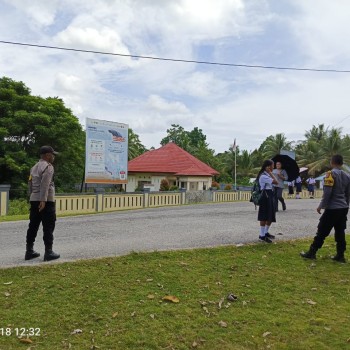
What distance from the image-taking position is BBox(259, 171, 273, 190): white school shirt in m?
6.63

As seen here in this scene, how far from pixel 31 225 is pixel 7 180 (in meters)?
23.6

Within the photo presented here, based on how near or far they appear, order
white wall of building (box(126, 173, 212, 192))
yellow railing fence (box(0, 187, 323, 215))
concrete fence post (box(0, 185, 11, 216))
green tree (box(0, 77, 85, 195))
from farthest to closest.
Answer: white wall of building (box(126, 173, 212, 192))
green tree (box(0, 77, 85, 195))
yellow railing fence (box(0, 187, 323, 215))
concrete fence post (box(0, 185, 11, 216))

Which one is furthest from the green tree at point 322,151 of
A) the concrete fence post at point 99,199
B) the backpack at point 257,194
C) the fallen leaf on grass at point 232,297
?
the fallen leaf on grass at point 232,297

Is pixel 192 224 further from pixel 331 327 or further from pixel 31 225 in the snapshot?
pixel 331 327

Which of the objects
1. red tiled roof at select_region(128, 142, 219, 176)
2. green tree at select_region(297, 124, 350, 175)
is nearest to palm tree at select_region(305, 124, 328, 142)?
green tree at select_region(297, 124, 350, 175)

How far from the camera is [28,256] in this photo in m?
5.68

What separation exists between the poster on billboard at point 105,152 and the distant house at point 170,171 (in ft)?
50.5

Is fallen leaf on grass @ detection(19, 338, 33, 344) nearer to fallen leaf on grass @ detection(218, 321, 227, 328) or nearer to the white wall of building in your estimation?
fallen leaf on grass @ detection(218, 321, 227, 328)

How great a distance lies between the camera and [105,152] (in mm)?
18219

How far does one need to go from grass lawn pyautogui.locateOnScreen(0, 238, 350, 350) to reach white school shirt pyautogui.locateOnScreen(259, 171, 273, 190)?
129 centimetres

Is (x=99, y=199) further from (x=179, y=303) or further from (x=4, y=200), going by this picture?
(x=179, y=303)

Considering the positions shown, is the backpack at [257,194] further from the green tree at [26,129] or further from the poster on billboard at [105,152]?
the green tree at [26,129]

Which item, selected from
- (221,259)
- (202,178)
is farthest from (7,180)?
(221,259)

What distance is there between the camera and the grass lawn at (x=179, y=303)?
3613 millimetres
